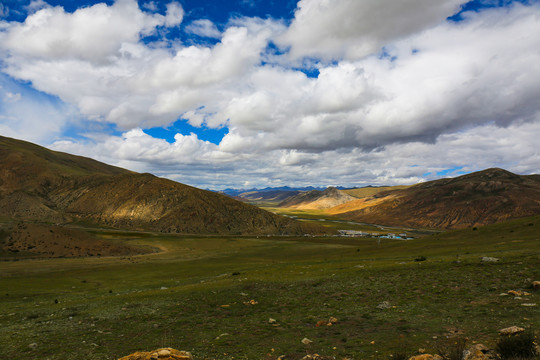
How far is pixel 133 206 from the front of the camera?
173 metres

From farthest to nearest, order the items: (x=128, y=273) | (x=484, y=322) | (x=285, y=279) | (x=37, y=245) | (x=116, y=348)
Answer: (x=37, y=245) < (x=128, y=273) < (x=285, y=279) < (x=116, y=348) < (x=484, y=322)

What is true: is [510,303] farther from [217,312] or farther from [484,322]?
[217,312]

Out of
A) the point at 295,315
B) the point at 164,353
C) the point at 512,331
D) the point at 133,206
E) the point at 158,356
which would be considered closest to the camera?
the point at 158,356

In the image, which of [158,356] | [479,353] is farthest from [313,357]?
[158,356]

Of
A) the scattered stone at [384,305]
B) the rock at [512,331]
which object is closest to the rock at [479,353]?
the rock at [512,331]

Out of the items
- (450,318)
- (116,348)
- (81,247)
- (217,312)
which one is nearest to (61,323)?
(116,348)

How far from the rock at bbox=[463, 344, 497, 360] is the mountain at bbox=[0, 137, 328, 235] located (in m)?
159

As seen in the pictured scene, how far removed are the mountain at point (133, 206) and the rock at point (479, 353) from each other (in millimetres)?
158529

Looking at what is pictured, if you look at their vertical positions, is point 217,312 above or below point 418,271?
below

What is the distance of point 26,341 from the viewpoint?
15633 mm

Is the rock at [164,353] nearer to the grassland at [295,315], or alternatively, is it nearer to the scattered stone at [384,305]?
the grassland at [295,315]

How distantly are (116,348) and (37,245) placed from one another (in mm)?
86084

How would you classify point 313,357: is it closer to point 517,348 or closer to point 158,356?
point 158,356

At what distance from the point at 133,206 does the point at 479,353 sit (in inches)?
7354
